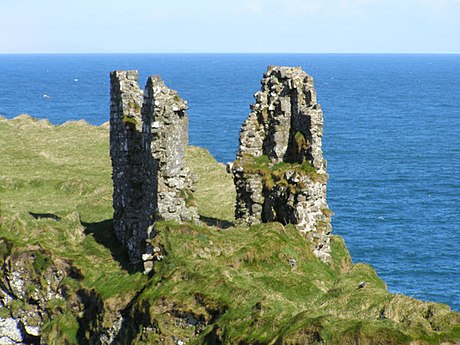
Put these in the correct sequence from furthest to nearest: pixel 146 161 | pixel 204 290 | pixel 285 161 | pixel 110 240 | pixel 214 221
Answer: pixel 214 221 < pixel 285 161 < pixel 110 240 < pixel 146 161 < pixel 204 290

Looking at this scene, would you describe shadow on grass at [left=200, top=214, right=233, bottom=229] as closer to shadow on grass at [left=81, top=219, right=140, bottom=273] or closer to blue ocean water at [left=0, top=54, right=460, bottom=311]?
shadow on grass at [left=81, top=219, right=140, bottom=273]

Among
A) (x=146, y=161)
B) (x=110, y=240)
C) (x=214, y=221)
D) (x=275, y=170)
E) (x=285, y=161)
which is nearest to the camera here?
(x=146, y=161)

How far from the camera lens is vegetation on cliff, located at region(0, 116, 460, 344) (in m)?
20.7

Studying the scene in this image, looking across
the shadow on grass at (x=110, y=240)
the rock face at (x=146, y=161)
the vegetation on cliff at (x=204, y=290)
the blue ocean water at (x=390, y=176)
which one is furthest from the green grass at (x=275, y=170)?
the blue ocean water at (x=390, y=176)

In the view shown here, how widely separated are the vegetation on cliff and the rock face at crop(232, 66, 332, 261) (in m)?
1.50

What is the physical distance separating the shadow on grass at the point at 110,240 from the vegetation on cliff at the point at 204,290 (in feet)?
0.20

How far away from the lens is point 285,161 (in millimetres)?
36469

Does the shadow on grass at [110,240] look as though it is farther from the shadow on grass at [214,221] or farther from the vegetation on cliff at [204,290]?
the shadow on grass at [214,221]

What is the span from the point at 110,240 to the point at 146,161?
6.18 meters

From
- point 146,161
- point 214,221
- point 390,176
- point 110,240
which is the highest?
point 146,161

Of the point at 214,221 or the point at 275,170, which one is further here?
the point at 214,221

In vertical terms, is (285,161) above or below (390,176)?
above

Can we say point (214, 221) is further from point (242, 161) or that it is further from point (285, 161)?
point (285, 161)

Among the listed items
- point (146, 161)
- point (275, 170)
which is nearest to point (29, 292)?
point (146, 161)
